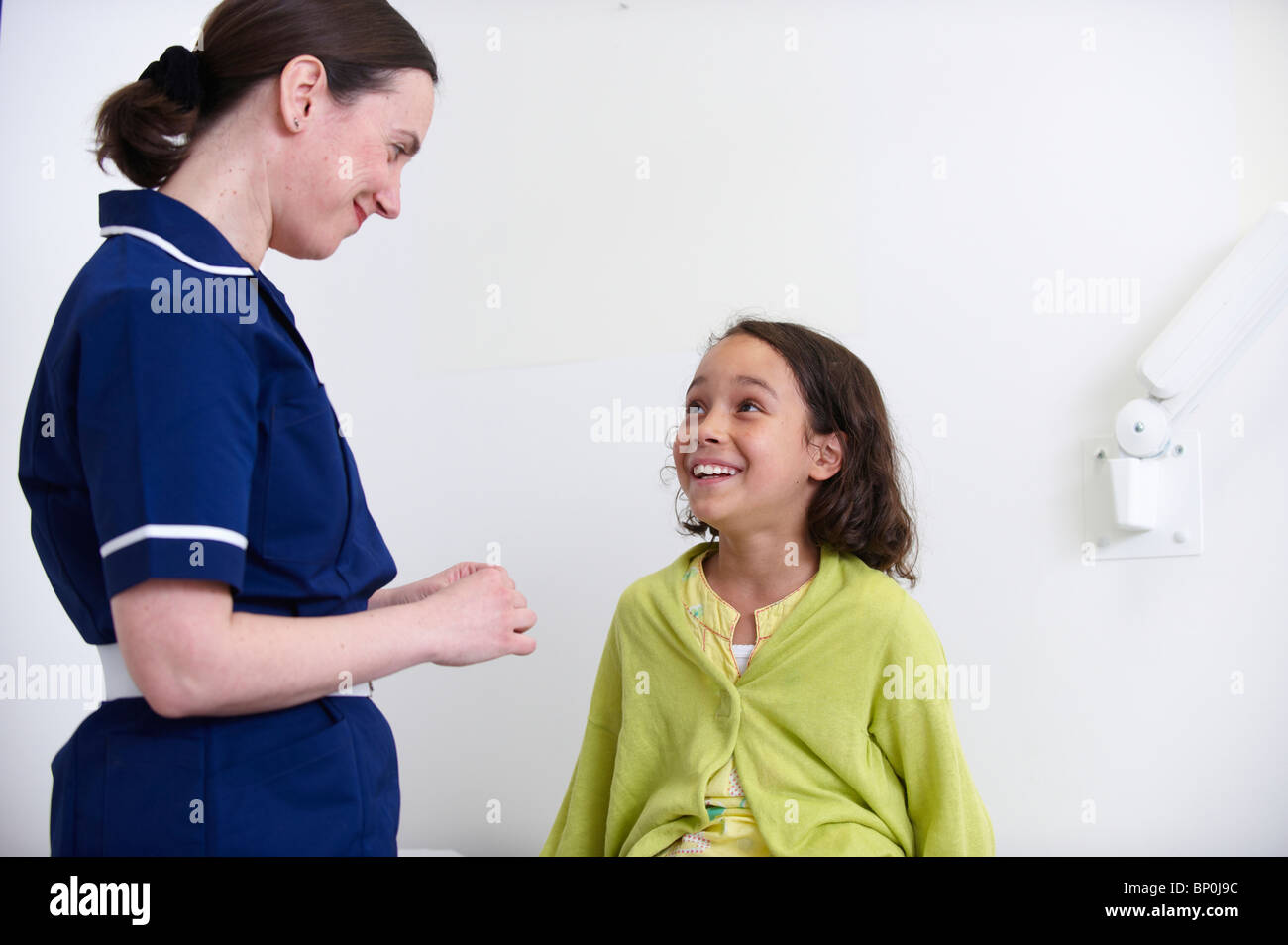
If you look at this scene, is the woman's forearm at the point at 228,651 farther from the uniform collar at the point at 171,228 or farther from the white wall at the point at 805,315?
the white wall at the point at 805,315

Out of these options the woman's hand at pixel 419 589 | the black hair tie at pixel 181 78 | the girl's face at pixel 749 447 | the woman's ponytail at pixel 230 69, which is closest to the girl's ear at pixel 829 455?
the girl's face at pixel 749 447

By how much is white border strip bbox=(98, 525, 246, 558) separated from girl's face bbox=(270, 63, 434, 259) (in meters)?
0.30

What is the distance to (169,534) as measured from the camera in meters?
0.70

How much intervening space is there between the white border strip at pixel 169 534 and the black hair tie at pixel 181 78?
0.35 meters

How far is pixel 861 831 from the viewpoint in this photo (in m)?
1.11

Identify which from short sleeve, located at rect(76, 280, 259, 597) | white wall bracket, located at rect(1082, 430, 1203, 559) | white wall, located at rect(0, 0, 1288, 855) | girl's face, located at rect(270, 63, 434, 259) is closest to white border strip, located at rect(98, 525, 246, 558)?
short sleeve, located at rect(76, 280, 259, 597)

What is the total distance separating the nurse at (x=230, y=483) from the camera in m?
0.71

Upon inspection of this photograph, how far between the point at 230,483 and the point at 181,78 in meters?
0.34

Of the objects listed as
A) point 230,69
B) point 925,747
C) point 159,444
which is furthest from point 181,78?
point 925,747

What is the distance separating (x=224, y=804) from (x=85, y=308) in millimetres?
349

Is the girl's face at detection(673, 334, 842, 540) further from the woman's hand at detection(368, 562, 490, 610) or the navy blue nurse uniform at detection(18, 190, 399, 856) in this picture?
the navy blue nurse uniform at detection(18, 190, 399, 856)

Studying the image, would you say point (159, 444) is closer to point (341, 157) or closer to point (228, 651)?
point (228, 651)
